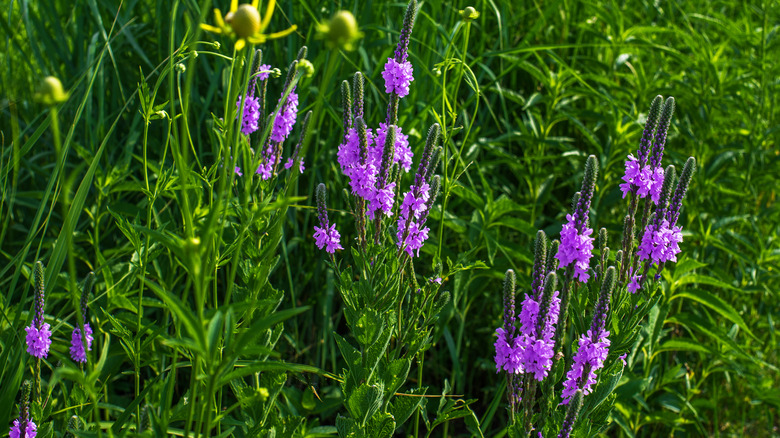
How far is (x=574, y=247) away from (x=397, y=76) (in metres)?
0.61

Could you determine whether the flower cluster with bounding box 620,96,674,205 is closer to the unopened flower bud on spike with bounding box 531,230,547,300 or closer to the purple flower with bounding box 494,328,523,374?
the unopened flower bud on spike with bounding box 531,230,547,300

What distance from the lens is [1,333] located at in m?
1.90

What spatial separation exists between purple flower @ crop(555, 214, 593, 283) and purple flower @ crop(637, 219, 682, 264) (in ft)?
0.92

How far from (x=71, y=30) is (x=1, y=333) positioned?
1682mm

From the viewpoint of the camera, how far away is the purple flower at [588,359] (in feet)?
5.28

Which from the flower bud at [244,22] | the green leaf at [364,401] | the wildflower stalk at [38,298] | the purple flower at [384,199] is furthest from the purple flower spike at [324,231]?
the flower bud at [244,22]

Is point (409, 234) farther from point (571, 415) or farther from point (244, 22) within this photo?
point (244, 22)

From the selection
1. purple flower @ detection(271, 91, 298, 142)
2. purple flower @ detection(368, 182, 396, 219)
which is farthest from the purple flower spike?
purple flower @ detection(271, 91, 298, 142)

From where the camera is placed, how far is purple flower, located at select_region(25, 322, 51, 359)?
63.5 inches

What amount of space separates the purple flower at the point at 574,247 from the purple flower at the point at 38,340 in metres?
1.17

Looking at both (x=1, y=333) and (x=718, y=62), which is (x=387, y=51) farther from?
(x=1, y=333)

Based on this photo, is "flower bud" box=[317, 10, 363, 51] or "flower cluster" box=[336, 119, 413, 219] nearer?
"flower bud" box=[317, 10, 363, 51]

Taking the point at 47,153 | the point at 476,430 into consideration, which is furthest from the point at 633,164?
the point at 47,153

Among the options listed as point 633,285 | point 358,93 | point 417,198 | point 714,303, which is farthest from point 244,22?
point 714,303
